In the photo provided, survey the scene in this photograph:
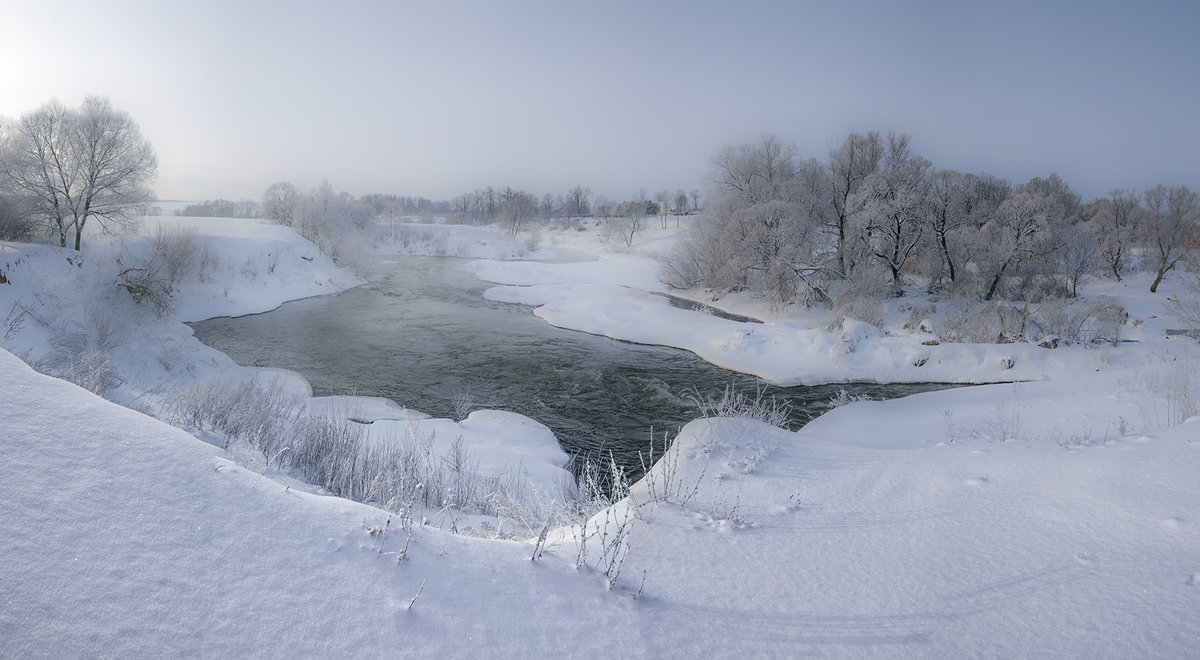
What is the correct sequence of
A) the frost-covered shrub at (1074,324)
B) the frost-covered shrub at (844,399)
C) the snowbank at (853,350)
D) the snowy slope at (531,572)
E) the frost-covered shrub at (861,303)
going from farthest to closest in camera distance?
the frost-covered shrub at (861,303) < the frost-covered shrub at (1074,324) < the snowbank at (853,350) < the frost-covered shrub at (844,399) < the snowy slope at (531,572)

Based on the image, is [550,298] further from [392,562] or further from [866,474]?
[392,562]

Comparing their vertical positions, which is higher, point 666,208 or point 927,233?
point 666,208

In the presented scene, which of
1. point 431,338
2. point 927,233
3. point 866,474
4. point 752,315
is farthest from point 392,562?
point 927,233

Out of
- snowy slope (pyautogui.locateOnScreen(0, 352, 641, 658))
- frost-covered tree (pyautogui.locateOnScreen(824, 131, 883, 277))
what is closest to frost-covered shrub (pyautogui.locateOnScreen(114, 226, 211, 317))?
snowy slope (pyautogui.locateOnScreen(0, 352, 641, 658))

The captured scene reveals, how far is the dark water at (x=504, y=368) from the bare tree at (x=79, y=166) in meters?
5.87

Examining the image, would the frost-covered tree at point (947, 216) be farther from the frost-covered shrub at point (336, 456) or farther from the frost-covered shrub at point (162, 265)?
the frost-covered shrub at point (162, 265)

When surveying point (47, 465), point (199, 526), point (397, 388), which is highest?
point (47, 465)

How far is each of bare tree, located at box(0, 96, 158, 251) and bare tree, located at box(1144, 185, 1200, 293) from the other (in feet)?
154

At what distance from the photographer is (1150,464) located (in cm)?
443

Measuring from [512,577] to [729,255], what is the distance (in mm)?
26339

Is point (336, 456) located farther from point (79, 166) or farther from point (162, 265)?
point (79, 166)

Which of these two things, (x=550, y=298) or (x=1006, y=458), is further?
(x=550, y=298)

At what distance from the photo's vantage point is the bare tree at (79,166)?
1798cm

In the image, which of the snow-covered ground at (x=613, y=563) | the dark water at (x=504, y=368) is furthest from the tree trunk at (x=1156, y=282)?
the snow-covered ground at (x=613, y=563)
